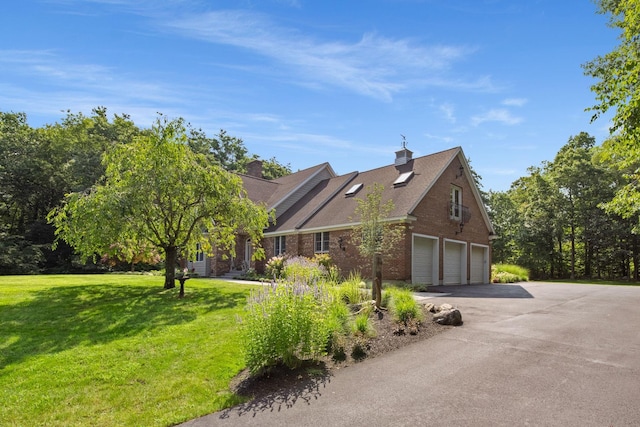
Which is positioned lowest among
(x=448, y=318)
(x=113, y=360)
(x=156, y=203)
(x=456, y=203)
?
(x=113, y=360)

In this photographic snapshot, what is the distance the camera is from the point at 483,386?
486cm

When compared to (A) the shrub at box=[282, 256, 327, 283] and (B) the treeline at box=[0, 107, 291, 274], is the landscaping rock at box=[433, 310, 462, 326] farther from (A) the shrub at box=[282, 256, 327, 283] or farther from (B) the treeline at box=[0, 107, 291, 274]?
(B) the treeline at box=[0, 107, 291, 274]

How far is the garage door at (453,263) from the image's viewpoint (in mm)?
19000

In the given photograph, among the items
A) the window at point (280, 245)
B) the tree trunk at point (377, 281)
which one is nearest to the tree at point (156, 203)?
the tree trunk at point (377, 281)

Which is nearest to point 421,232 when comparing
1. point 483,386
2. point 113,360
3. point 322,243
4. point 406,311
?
point 322,243

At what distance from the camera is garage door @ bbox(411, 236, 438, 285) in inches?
669

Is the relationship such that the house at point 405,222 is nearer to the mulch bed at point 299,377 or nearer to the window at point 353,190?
the window at point 353,190

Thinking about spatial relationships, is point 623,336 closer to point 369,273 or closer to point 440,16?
point 440,16

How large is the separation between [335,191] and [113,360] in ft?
58.8

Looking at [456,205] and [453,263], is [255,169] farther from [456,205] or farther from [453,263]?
[453,263]

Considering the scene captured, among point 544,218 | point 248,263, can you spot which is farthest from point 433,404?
point 544,218

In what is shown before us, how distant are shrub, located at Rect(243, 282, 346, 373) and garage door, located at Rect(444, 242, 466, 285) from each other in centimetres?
1431

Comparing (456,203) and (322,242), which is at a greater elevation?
(456,203)

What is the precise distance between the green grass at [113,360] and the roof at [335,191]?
1009 cm
